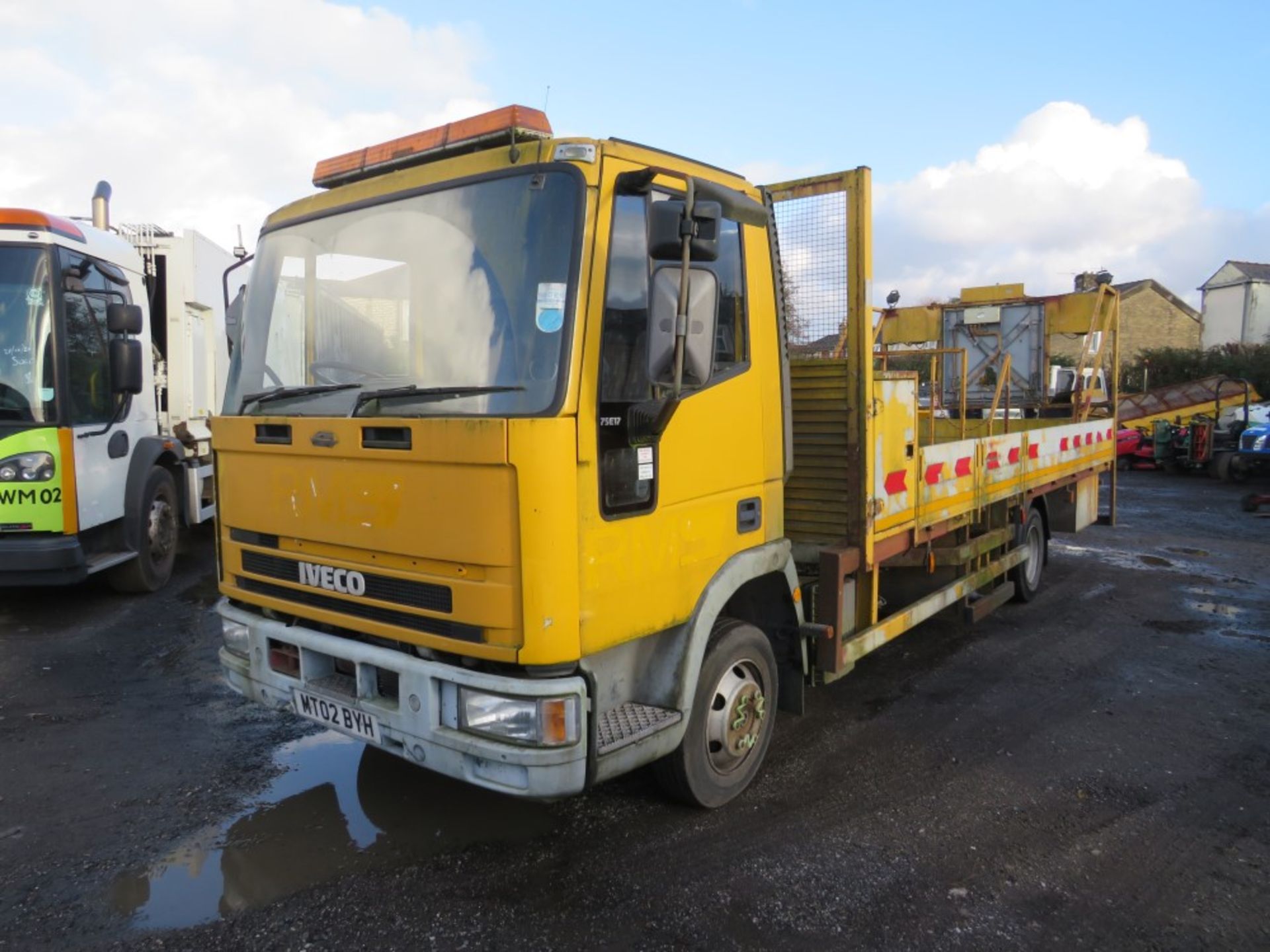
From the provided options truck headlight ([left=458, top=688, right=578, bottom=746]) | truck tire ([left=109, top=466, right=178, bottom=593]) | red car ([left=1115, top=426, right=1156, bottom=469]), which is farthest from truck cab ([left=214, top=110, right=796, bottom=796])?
red car ([left=1115, top=426, right=1156, bottom=469])

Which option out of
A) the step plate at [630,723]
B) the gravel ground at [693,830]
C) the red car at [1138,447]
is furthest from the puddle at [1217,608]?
the red car at [1138,447]

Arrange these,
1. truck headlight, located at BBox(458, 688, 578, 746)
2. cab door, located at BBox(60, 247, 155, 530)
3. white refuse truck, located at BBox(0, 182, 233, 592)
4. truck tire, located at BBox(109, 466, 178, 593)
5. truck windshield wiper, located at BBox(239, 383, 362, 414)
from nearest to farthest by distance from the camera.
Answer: truck headlight, located at BBox(458, 688, 578, 746), truck windshield wiper, located at BBox(239, 383, 362, 414), white refuse truck, located at BBox(0, 182, 233, 592), cab door, located at BBox(60, 247, 155, 530), truck tire, located at BBox(109, 466, 178, 593)

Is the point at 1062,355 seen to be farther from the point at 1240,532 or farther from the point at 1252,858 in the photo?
the point at 1252,858

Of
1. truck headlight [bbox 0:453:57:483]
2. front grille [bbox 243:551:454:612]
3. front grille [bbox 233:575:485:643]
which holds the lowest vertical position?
front grille [bbox 233:575:485:643]

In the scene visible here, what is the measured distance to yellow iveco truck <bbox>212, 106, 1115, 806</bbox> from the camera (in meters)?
2.73

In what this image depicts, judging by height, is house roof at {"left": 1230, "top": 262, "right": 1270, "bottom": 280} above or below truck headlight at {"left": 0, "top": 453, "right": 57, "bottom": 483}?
above

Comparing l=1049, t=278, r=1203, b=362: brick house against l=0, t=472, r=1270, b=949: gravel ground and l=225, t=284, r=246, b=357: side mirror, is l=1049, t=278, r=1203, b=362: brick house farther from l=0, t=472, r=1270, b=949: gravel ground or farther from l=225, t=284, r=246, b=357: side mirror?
l=225, t=284, r=246, b=357: side mirror

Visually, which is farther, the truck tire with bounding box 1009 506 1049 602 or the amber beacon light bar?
the truck tire with bounding box 1009 506 1049 602

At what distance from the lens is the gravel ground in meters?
2.88

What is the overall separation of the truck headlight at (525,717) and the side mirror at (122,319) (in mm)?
5355

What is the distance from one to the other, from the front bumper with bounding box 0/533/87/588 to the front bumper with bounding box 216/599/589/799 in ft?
12.6

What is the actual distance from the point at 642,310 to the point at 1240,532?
37.9 feet

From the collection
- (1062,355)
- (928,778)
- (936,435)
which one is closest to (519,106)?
(928,778)

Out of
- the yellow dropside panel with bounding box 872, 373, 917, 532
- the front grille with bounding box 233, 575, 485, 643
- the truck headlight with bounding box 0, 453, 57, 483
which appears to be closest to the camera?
the front grille with bounding box 233, 575, 485, 643
